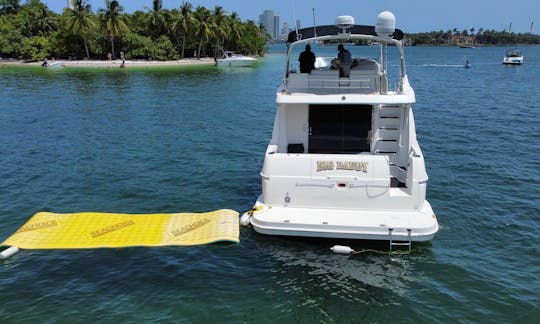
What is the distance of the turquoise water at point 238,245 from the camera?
800cm

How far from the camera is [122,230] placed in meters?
10.2

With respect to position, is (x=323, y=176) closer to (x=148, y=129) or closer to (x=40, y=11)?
(x=148, y=129)

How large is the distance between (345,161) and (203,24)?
74.9 metres

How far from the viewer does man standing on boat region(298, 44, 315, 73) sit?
1226 cm

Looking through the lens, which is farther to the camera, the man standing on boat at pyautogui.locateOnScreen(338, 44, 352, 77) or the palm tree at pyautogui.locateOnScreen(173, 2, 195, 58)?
the palm tree at pyautogui.locateOnScreen(173, 2, 195, 58)

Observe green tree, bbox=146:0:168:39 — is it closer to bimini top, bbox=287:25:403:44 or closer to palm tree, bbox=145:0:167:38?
palm tree, bbox=145:0:167:38

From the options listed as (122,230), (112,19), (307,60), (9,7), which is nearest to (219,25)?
(112,19)

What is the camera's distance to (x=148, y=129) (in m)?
24.3

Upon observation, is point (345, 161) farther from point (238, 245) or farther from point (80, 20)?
point (80, 20)

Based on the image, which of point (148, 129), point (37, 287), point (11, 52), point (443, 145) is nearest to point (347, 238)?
point (37, 287)

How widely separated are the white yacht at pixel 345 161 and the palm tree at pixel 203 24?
235 feet

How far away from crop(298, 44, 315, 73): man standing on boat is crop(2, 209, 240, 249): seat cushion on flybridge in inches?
187

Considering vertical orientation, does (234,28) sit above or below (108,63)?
above

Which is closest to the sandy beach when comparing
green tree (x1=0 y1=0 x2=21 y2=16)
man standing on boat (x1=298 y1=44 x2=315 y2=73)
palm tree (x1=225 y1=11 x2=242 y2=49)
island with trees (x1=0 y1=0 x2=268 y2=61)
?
island with trees (x1=0 y1=0 x2=268 y2=61)
